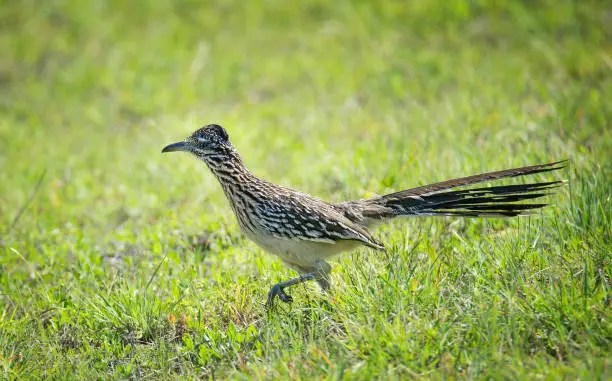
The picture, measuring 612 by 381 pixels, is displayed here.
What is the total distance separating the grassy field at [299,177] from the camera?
4.64 meters

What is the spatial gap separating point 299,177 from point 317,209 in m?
2.57

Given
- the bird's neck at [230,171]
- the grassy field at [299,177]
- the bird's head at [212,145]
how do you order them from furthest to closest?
1. the bird's head at [212,145]
2. the bird's neck at [230,171]
3. the grassy field at [299,177]

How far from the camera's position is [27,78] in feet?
40.4

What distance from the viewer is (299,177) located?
324 inches

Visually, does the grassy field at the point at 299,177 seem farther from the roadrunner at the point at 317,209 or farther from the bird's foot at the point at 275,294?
the roadrunner at the point at 317,209

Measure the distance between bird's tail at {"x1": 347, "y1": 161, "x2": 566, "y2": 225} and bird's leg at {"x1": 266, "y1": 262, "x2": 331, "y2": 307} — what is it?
57 centimetres

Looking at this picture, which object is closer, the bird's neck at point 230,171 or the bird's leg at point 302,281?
the bird's leg at point 302,281

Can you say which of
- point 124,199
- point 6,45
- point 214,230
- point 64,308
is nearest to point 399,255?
point 214,230

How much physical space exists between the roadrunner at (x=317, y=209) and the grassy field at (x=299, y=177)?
22 cm

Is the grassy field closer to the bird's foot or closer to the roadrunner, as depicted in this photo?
the bird's foot

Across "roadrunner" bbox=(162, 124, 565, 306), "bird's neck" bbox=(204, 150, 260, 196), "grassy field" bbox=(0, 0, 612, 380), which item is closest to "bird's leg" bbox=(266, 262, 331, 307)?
"roadrunner" bbox=(162, 124, 565, 306)

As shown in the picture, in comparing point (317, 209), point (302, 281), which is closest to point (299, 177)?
point (317, 209)

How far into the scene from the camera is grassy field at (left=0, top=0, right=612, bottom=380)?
4.64m

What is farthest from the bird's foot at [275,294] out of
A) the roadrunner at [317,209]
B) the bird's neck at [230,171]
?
the bird's neck at [230,171]
